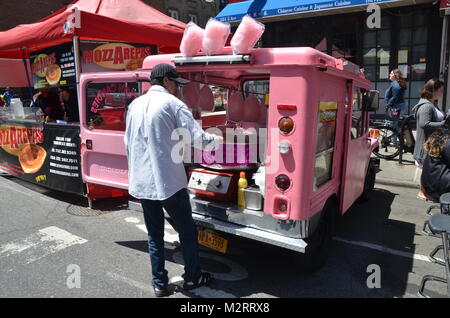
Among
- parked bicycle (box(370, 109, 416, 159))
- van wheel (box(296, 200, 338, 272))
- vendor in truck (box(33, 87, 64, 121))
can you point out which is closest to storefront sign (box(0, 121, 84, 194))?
vendor in truck (box(33, 87, 64, 121))

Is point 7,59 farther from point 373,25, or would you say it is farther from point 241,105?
point 373,25

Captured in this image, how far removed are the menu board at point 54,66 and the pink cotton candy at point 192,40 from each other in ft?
13.3

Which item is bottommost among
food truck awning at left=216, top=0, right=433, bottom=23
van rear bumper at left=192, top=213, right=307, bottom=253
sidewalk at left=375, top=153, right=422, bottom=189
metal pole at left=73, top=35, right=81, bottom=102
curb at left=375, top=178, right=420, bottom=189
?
curb at left=375, top=178, right=420, bottom=189

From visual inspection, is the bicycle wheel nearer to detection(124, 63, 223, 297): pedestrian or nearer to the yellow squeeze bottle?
the yellow squeeze bottle

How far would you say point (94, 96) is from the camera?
15.4 feet

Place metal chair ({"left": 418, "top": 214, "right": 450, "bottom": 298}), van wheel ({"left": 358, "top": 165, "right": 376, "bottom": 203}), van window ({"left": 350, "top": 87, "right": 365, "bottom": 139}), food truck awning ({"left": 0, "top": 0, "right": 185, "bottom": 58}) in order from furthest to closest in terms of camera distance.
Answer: food truck awning ({"left": 0, "top": 0, "right": 185, "bottom": 58})
van wheel ({"left": 358, "top": 165, "right": 376, "bottom": 203})
van window ({"left": 350, "top": 87, "right": 365, "bottom": 139})
metal chair ({"left": 418, "top": 214, "right": 450, "bottom": 298})

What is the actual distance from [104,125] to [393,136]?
6439 millimetres

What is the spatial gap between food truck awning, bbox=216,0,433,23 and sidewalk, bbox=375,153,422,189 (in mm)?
4205

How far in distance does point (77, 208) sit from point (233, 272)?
3041mm

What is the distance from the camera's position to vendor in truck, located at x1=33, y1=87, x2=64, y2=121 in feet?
24.7

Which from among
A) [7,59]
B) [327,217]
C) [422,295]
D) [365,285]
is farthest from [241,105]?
[7,59]

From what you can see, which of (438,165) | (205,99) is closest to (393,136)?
(438,165)

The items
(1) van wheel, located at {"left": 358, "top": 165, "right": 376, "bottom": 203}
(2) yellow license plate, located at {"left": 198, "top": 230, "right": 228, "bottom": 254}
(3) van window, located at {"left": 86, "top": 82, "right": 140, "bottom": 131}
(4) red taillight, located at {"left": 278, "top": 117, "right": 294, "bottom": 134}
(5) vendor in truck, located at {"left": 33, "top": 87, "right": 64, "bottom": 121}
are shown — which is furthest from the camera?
(5) vendor in truck, located at {"left": 33, "top": 87, "right": 64, "bottom": 121}

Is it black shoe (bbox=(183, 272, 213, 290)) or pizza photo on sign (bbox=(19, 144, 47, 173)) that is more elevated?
pizza photo on sign (bbox=(19, 144, 47, 173))
